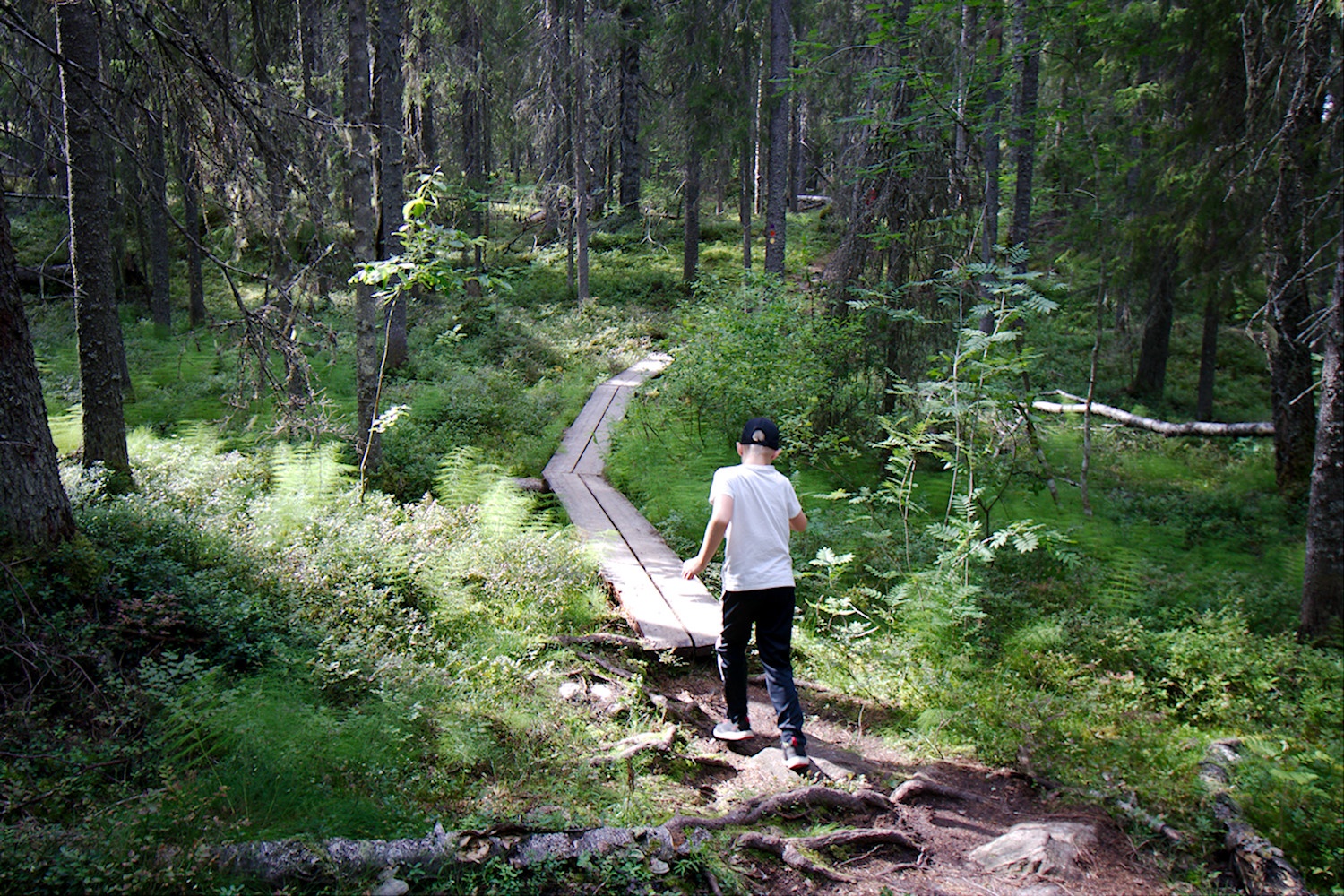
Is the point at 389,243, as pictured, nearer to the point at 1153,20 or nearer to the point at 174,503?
the point at 174,503

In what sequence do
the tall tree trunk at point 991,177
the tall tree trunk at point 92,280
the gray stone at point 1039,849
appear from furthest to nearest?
the tall tree trunk at point 991,177, the tall tree trunk at point 92,280, the gray stone at point 1039,849

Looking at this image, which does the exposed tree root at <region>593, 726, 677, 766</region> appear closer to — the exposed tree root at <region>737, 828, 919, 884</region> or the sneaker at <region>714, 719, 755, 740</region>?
the sneaker at <region>714, 719, 755, 740</region>

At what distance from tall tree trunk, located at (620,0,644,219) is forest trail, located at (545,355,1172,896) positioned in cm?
2527

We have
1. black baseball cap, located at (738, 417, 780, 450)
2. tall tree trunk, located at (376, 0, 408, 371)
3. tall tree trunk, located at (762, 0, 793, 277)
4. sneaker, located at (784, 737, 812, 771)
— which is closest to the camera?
sneaker, located at (784, 737, 812, 771)

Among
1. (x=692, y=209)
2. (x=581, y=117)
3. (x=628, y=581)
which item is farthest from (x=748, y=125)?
(x=628, y=581)

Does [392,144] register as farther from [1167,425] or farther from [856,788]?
[1167,425]

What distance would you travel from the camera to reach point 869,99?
28609 millimetres

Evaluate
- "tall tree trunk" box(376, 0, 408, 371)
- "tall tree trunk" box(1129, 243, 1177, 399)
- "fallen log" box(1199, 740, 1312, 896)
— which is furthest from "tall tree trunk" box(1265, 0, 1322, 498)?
"tall tree trunk" box(376, 0, 408, 371)

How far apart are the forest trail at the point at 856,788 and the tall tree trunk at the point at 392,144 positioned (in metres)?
8.92

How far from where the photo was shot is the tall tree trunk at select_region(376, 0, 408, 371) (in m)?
14.0

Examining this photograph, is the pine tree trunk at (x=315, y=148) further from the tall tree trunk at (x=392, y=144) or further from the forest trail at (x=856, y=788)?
the forest trail at (x=856, y=788)

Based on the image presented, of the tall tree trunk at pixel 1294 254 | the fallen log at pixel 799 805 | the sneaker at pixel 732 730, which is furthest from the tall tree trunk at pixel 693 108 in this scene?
the fallen log at pixel 799 805

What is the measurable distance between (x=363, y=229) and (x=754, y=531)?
6.42m

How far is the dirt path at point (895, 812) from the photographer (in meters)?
3.50
